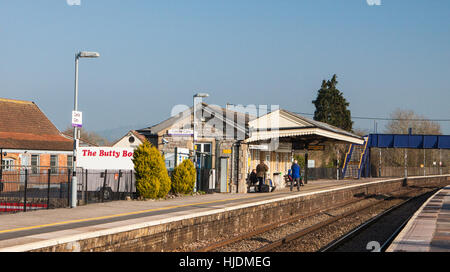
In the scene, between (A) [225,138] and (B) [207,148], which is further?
(B) [207,148]

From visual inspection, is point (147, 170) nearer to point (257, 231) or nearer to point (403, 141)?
point (257, 231)

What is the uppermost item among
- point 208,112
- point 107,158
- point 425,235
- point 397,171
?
point 208,112

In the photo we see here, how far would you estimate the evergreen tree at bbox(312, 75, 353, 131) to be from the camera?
282 ft

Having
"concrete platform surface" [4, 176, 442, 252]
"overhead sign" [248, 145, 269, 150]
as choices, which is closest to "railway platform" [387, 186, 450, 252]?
"concrete platform surface" [4, 176, 442, 252]

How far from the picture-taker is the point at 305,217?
79.2ft

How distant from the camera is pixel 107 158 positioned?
27.7 meters

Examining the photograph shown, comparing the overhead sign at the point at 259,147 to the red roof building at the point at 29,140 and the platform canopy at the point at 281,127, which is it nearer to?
the platform canopy at the point at 281,127

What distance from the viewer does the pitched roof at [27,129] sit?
4399 centimetres

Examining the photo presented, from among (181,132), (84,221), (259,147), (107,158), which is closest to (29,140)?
(107,158)

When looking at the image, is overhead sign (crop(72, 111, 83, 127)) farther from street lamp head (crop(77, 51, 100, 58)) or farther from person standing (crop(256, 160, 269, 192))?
person standing (crop(256, 160, 269, 192))

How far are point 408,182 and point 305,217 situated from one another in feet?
139

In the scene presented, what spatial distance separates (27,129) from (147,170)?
3140cm

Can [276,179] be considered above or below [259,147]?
below
